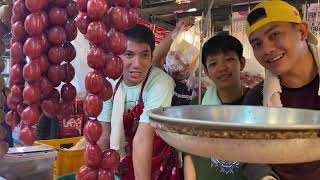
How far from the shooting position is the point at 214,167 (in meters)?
1.52

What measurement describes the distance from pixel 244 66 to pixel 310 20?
1.23 feet

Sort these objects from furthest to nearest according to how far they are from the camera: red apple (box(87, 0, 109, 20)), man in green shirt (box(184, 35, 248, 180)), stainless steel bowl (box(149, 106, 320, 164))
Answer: man in green shirt (box(184, 35, 248, 180)) < red apple (box(87, 0, 109, 20)) < stainless steel bowl (box(149, 106, 320, 164))

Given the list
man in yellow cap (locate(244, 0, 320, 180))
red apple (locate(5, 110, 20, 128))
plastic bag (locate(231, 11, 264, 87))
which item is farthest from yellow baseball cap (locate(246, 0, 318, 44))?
red apple (locate(5, 110, 20, 128))

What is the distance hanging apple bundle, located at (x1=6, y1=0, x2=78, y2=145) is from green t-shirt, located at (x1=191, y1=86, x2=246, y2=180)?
797 millimetres

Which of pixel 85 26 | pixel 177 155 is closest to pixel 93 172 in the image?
pixel 85 26

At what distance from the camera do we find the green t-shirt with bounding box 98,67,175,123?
1324mm

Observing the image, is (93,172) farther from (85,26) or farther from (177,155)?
(177,155)

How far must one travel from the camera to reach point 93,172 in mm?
797

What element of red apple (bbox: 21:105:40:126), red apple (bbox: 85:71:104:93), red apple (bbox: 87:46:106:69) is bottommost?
red apple (bbox: 21:105:40:126)

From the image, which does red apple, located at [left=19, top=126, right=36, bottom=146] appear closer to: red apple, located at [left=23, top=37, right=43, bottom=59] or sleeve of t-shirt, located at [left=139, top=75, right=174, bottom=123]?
red apple, located at [left=23, top=37, right=43, bottom=59]

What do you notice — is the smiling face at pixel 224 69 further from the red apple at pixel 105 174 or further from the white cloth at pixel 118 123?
the red apple at pixel 105 174

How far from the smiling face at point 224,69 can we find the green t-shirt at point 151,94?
24 cm

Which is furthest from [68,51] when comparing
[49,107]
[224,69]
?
[224,69]

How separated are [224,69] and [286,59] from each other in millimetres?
491
